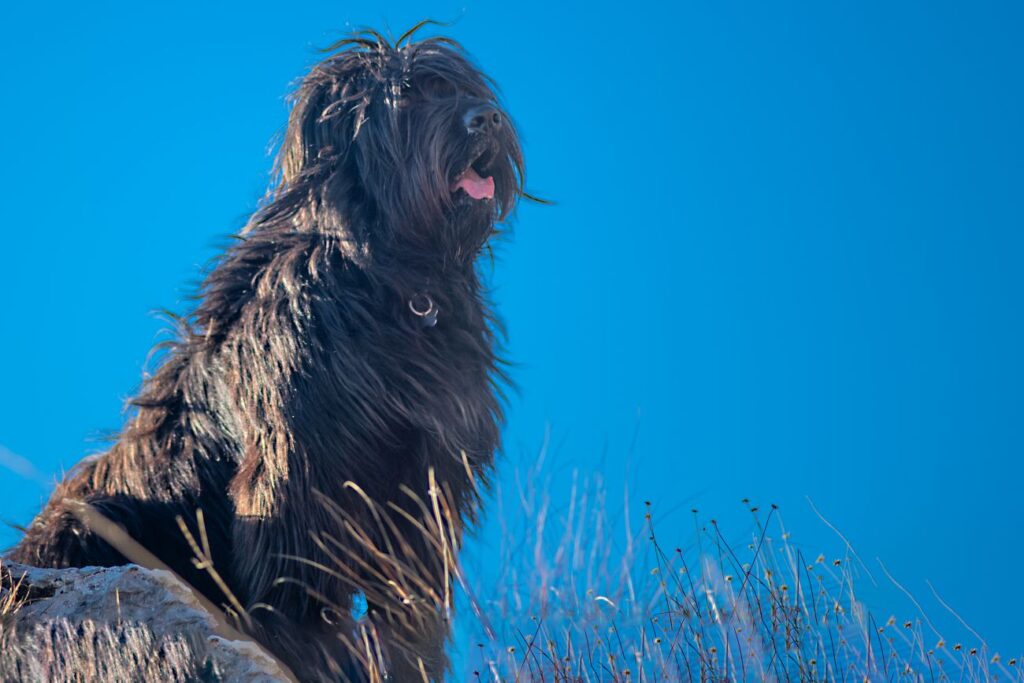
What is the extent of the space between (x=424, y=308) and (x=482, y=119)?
2.67 ft

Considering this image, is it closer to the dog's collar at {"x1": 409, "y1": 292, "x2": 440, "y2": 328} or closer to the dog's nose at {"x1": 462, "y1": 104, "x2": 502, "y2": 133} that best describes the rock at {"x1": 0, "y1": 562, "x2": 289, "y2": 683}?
the dog's collar at {"x1": 409, "y1": 292, "x2": 440, "y2": 328}

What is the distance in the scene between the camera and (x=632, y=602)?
3.99 meters

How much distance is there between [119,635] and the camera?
3.12 metres

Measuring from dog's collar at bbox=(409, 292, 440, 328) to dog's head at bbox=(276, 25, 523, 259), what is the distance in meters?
0.20

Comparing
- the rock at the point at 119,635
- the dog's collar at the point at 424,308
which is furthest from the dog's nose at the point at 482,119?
the rock at the point at 119,635

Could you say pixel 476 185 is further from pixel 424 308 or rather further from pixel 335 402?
pixel 335 402

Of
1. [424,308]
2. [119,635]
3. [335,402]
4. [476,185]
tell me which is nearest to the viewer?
[119,635]

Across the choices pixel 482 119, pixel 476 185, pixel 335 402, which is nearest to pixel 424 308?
pixel 335 402

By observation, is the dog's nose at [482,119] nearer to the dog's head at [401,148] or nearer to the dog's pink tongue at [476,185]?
the dog's head at [401,148]

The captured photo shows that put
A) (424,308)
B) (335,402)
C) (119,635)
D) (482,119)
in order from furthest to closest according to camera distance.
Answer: (482,119) → (424,308) → (335,402) → (119,635)

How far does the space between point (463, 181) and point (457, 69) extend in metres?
0.52

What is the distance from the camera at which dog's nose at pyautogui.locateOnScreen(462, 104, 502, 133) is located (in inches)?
182

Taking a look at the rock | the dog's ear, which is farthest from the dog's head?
the rock

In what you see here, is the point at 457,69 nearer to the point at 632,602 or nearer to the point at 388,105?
the point at 388,105
